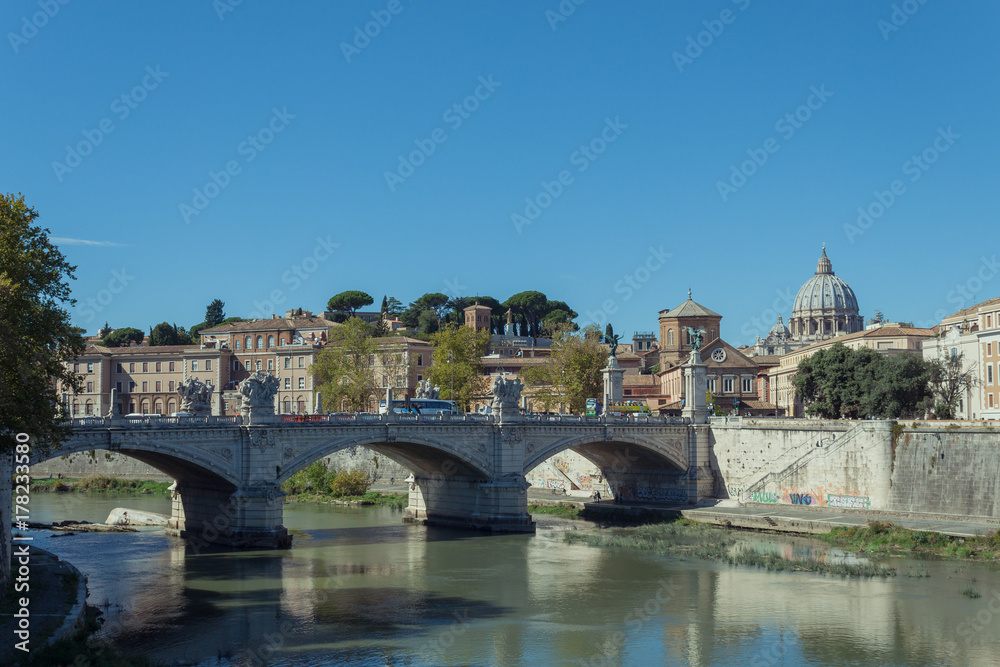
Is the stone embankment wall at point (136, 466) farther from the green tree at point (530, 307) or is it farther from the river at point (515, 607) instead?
the green tree at point (530, 307)

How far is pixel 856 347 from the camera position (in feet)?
319

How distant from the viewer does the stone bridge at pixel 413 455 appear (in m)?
36.9

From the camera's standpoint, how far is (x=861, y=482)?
44.4 metres

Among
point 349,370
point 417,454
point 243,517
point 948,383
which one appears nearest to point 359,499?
point 417,454

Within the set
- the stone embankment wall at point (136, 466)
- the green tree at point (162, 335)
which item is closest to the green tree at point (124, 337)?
the green tree at point (162, 335)

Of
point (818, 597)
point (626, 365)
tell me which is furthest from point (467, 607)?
point (626, 365)

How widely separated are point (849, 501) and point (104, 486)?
44302 millimetres

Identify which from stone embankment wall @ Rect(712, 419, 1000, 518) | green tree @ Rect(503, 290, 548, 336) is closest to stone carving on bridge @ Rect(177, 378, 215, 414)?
stone embankment wall @ Rect(712, 419, 1000, 518)

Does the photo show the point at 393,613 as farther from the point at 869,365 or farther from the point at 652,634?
the point at 869,365

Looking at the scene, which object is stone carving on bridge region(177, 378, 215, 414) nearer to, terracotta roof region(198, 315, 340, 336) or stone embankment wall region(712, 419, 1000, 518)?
stone embankment wall region(712, 419, 1000, 518)

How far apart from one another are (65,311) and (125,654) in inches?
339

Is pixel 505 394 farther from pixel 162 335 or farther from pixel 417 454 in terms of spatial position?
pixel 162 335

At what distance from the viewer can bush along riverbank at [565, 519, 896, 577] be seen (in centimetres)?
3438

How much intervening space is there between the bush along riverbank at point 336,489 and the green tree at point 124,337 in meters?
60.5
